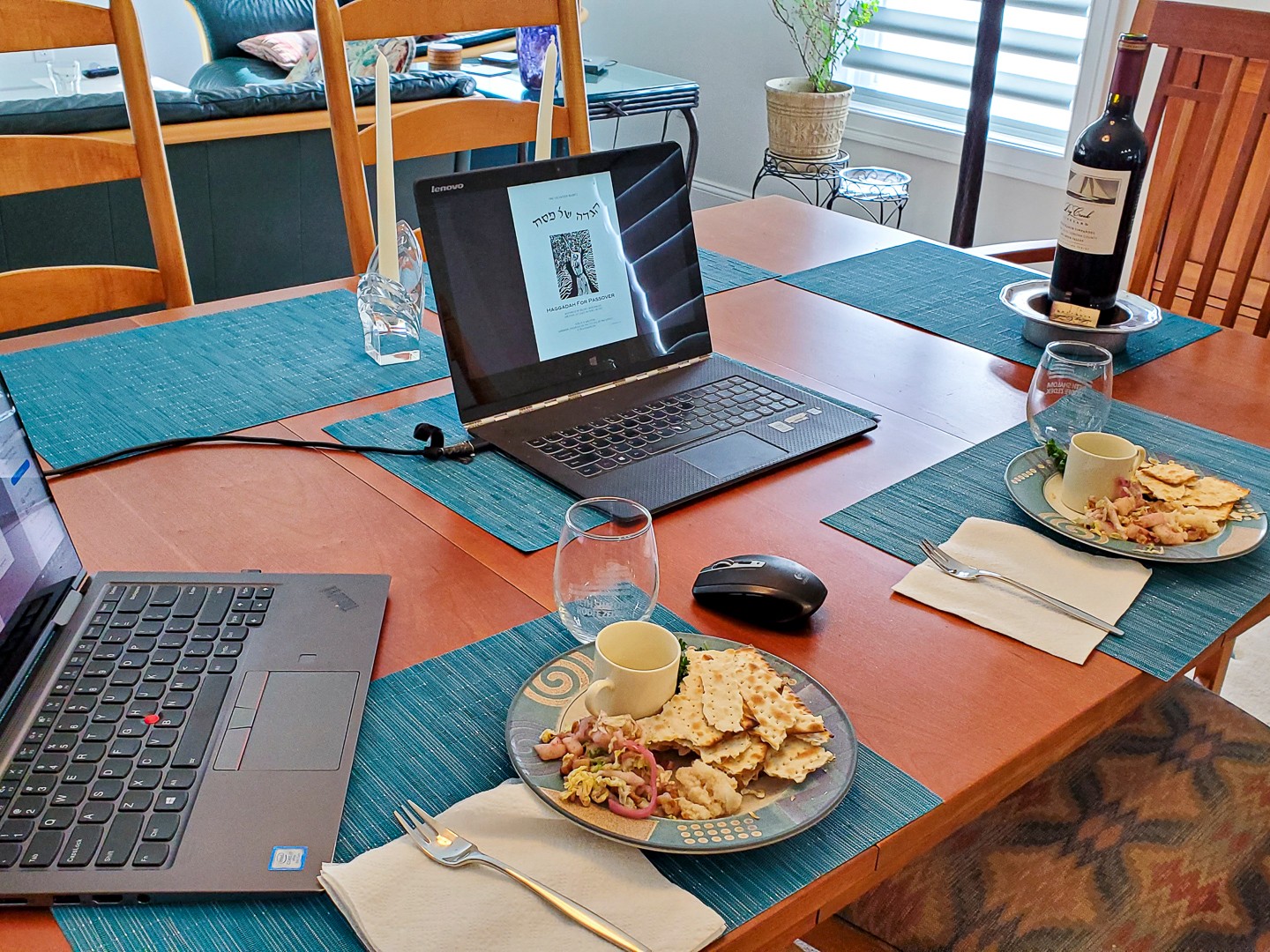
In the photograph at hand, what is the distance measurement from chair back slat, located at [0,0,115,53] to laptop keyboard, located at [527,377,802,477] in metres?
0.82

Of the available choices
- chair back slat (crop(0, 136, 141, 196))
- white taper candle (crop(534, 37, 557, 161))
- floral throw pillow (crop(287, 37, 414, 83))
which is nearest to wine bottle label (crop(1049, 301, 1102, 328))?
white taper candle (crop(534, 37, 557, 161))

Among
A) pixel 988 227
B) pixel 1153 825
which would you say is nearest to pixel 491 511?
pixel 1153 825

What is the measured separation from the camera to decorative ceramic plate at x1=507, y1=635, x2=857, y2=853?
2.14 feet

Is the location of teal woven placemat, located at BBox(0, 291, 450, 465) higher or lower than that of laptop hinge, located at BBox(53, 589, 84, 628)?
lower

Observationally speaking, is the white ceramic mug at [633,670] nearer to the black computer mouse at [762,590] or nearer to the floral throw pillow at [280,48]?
the black computer mouse at [762,590]

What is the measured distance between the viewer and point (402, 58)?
3781mm

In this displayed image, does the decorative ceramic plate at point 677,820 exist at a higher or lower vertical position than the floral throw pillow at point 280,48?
higher

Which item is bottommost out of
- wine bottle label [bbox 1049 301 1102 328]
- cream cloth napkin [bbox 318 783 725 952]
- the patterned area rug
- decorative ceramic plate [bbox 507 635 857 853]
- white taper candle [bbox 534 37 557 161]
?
the patterned area rug

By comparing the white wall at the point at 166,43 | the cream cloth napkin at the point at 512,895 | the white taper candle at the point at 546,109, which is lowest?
the white wall at the point at 166,43

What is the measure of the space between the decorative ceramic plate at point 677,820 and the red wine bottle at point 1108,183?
77 centimetres

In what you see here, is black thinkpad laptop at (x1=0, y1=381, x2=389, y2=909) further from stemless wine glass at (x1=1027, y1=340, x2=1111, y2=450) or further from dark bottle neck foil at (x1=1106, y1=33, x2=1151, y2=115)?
dark bottle neck foil at (x1=1106, y1=33, x2=1151, y2=115)

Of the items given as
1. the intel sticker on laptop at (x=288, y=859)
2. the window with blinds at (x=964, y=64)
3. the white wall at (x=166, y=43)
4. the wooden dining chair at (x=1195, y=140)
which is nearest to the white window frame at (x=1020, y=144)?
the window with blinds at (x=964, y=64)

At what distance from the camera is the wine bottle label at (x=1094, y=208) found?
1268 millimetres

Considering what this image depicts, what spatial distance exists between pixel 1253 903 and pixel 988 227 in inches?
113
